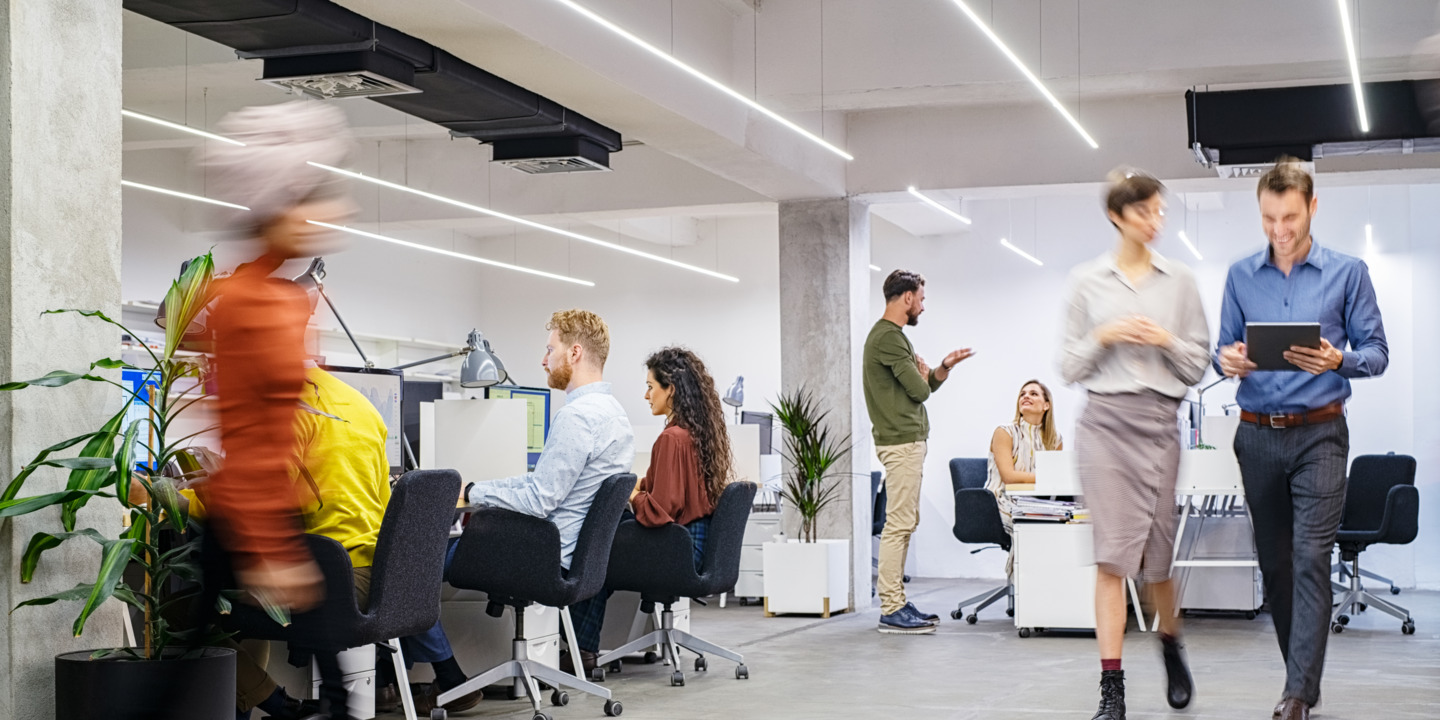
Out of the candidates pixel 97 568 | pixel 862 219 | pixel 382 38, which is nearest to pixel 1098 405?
pixel 97 568

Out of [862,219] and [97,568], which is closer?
[97,568]

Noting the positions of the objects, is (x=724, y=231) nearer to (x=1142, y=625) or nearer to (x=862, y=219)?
(x=862, y=219)

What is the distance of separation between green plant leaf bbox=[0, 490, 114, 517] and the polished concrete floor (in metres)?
2.08

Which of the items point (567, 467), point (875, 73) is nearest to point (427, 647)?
point (567, 467)

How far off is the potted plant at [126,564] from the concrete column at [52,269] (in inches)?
1.6

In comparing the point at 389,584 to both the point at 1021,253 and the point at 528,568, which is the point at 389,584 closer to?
the point at 528,568

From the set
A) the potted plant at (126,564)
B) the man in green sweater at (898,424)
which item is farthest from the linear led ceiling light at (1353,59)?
the potted plant at (126,564)

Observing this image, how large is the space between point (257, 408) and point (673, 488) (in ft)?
10.9

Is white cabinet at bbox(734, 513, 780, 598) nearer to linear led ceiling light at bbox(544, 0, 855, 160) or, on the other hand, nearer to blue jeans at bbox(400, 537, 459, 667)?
linear led ceiling light at bbox(544, 0, 855, 160)

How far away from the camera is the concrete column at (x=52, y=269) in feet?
9.88

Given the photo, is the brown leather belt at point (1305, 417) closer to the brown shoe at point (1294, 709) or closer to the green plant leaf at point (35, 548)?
the brown shoe at point (1294, 709)

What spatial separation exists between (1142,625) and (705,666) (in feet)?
8.42

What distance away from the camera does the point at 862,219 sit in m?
9.39

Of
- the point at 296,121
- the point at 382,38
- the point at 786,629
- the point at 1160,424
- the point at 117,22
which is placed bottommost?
the point at 786,629
